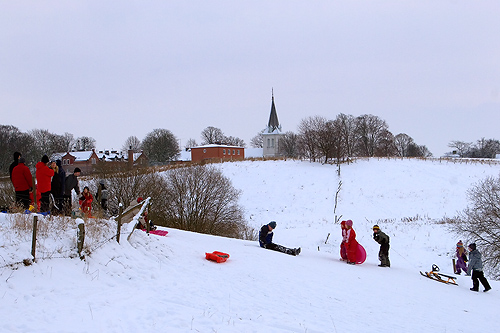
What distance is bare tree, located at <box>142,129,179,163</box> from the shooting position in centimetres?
7775

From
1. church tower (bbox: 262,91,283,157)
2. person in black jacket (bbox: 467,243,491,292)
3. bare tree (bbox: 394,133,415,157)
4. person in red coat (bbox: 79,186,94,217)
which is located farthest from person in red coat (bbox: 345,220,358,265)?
bare tree (bbox: 394,133,415,157)

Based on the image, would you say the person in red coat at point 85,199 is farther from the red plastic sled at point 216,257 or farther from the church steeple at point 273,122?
the church steeple at point 273,122

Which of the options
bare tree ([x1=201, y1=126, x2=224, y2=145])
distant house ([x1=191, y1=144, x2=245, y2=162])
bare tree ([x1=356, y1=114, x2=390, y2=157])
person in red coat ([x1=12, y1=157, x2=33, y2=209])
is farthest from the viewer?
bare tree ([x1=201, y1=126, x2=224, y2=145])

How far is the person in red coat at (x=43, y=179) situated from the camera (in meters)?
9.23

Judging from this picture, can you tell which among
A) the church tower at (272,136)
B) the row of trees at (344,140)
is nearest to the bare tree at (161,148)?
the church tower at (272,136)

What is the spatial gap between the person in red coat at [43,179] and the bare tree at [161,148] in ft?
224

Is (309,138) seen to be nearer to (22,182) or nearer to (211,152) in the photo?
(211,152)

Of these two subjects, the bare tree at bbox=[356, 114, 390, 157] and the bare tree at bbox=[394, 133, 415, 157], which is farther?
the bare tree at bbox=[394, 133, 415, 157]

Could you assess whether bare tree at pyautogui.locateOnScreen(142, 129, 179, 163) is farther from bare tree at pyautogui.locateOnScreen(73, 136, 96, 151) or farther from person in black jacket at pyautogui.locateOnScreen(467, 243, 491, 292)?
person in black jacket at pyautogui.locateOnScreen(467, 243, 491, 292)

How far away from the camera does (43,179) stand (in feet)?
30.5

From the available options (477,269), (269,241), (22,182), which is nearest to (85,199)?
(22,182)

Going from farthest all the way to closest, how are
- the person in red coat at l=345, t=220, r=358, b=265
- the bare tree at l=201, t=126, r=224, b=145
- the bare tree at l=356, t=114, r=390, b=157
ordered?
the bare tree at l=201, t=126, r=224, b=145
the bare tree at l=356, t=114, r=390, b=157
the person in red coat at l=345, t=220, r=358, b=265

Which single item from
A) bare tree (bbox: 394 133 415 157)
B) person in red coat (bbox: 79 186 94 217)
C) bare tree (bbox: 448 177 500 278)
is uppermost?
bare tree (bbox: 394 133 415 157)

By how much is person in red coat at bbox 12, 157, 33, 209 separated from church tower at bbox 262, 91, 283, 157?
7507 centimetres
